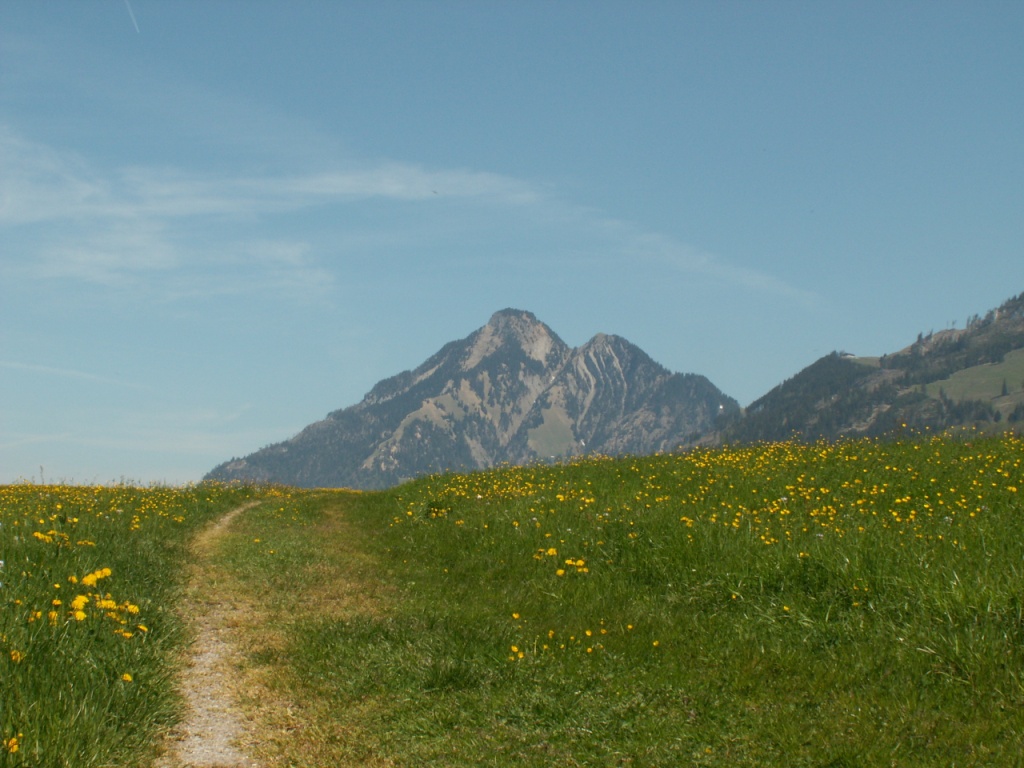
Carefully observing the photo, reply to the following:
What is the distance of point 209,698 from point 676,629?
5157 mm

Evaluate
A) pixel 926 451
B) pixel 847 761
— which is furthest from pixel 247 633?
pixel 926 451

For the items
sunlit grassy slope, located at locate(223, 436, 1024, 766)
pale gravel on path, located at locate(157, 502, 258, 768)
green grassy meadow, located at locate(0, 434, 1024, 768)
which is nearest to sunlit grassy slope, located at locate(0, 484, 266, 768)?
green grassy meadow, located at locate(0, 434, 1024, 768)

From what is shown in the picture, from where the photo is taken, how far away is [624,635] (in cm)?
970

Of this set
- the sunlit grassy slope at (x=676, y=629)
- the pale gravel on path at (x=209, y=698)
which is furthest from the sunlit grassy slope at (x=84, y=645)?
the sunlit grassy slope at (x=676, y=629)

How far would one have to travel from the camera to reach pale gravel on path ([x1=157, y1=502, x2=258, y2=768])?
21.9 feet

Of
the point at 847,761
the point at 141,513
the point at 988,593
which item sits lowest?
the point at 847,761

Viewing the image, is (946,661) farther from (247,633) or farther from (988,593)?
(247,633)

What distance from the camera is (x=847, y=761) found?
6.48 metres

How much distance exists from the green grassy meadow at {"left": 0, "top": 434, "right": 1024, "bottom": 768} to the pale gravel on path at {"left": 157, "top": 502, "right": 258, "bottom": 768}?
0.73 ft

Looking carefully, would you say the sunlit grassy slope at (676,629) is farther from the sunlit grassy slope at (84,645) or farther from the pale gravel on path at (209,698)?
the sunlit grassy slope at (84,645)

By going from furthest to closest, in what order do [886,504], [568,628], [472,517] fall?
[472,517], [886,504], [568,628]

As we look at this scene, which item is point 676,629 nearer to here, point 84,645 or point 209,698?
point 209,698

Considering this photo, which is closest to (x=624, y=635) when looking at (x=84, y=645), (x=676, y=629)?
(x=676, y=629)

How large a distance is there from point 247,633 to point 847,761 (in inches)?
270
